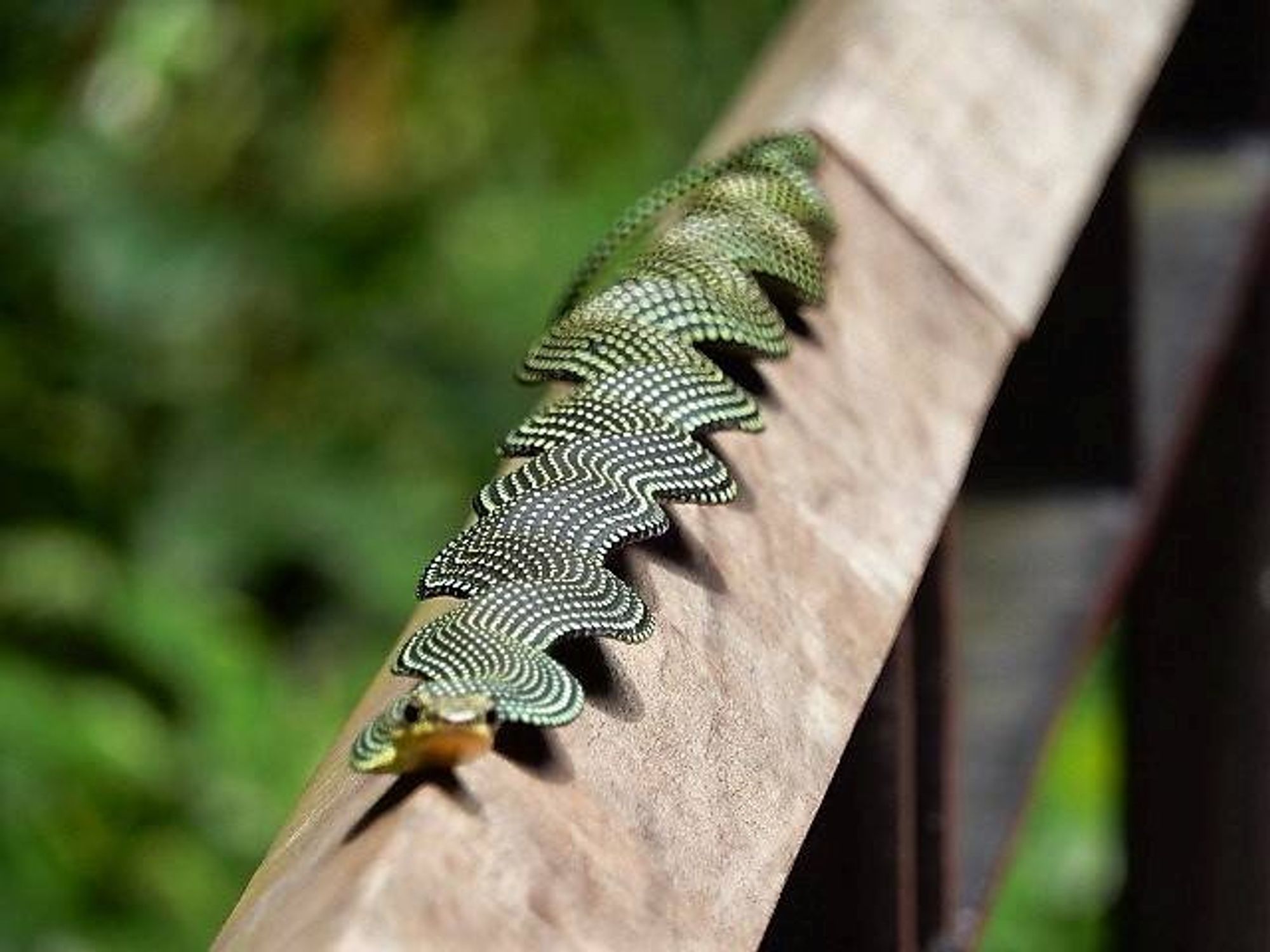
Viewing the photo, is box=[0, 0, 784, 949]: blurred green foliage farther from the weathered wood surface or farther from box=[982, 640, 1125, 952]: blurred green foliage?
the weathered wood surface

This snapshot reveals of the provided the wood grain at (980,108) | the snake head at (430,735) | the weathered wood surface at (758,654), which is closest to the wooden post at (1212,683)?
the wood grain at (980,108)

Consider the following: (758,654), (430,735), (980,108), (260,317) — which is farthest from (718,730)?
(260,317)

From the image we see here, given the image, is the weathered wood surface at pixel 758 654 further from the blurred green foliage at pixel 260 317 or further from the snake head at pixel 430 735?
the blurred green foliage at pixel 260 317

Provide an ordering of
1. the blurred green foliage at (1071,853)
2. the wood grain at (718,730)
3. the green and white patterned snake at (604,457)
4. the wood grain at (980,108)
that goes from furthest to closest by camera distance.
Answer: the blurred green foliage at (1071,853), the wood grain at (980,108), the green and white patterned snake at (604,457), the wood grain at (718,730)

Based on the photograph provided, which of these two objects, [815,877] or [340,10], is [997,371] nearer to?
[815,877]

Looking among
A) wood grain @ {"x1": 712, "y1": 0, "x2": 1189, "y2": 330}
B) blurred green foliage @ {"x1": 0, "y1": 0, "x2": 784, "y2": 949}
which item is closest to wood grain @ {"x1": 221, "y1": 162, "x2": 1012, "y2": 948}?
wood grain @ {"x1": 712, "y1": 0, "x2": 1189, "y2": 330}

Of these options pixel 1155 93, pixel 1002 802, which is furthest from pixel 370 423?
pixel 1002 802
